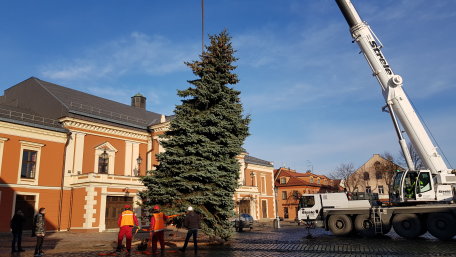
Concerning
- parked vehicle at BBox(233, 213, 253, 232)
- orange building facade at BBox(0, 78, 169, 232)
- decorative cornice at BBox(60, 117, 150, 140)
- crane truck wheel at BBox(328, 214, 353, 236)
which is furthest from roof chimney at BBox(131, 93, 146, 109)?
crane truck wheel at BBox(328, 214, 353, 236)

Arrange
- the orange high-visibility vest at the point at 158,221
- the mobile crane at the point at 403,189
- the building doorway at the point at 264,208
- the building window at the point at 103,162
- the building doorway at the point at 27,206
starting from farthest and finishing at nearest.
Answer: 1. the building doorway at the point at 264,208
2. the building window at the point at 103,162
3. the building doorway at the point at 27,206
4. the mobile crane at the point at 403,189
5. the orange high-visibility vest at the point at 158,221

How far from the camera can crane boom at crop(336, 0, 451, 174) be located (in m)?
16.5

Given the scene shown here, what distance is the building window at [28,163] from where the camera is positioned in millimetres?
26422

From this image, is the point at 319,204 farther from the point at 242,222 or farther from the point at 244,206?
the point at 244,206

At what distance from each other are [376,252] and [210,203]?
7019mm

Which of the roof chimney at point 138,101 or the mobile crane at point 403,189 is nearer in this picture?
the mobile crane at point 403,189

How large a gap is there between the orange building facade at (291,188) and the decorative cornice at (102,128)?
27.8 metres

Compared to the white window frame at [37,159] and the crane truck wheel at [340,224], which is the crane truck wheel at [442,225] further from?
the white window frame at [37,159]

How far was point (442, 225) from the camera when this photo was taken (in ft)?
50.8

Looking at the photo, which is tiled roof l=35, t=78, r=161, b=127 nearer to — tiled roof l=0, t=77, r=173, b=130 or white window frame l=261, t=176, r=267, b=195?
tiled roof l=0, t=77, r=173, b=130

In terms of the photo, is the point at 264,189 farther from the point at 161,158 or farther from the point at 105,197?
the point at 161,158

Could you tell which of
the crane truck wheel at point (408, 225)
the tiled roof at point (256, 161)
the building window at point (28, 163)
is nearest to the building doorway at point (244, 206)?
the tiled roof at point (256, 161)

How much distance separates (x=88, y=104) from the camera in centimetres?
3488

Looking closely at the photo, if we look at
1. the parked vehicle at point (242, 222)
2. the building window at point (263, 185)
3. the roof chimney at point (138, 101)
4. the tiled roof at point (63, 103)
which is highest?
the roof chimney at point (138, 101)
